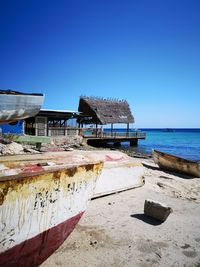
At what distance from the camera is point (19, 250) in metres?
3.09

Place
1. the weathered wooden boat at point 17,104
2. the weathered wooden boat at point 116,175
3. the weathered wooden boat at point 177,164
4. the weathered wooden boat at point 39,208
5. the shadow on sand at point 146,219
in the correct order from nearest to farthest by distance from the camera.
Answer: the weathered wooden boat at point 39,208
the shadow on sand at point 146,219
the weathered wooden boat at point 17,104
the weathered wooden boat at point 116,175
the weathered wooden boat at point 177,164

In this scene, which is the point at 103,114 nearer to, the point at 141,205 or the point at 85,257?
the point at 141,205

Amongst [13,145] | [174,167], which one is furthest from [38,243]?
[174,167]

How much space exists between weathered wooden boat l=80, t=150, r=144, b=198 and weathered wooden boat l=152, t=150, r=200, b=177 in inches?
177

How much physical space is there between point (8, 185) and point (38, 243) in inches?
47.5

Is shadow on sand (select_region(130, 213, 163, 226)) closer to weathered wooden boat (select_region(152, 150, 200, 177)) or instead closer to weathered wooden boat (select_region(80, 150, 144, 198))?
weathered wooden boat (select_region(80, 150, 144, 198))

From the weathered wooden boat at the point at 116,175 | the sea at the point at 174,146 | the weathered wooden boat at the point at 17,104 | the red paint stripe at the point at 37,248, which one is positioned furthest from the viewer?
the sea at the point at 174,146

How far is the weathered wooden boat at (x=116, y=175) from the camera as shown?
21.1 ft

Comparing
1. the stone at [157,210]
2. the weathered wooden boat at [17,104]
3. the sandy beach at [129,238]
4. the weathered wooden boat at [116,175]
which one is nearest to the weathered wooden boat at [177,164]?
the weathered wooden boat at [116,175]

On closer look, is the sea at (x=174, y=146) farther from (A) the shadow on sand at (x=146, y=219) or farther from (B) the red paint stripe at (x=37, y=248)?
(B) the red paint stripe at (x=37, y=248)

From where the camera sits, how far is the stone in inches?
196

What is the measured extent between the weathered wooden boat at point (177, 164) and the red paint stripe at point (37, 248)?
28.9 feet

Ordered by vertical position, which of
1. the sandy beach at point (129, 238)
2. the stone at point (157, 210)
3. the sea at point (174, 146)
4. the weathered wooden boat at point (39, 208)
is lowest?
→ the sea at point (174, 146)

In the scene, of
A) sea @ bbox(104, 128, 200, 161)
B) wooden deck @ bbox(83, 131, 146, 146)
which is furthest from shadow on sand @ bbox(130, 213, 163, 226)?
wooden deck @ bbox(83, 131, 146, 146)
